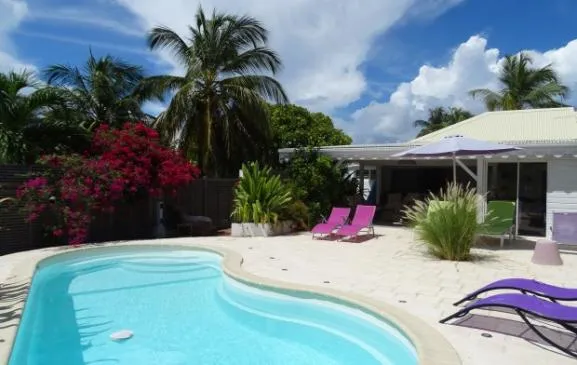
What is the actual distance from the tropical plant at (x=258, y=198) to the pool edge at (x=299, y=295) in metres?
2.72

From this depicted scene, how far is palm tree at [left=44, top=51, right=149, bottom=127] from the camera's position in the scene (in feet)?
65.6

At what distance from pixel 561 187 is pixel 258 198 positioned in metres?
8.80

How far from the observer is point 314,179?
54.4ft

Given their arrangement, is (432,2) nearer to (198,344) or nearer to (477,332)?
(477,332)

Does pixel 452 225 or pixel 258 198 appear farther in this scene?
pixel 258 198

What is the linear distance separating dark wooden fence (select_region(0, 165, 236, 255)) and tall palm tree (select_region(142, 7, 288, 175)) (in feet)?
11.4

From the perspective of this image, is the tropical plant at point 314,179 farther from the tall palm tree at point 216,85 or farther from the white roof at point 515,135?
the tall palm tree at point 216,85

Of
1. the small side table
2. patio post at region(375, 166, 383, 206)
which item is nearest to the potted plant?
the small side table

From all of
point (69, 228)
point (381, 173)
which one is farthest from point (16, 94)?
point (381, 173)

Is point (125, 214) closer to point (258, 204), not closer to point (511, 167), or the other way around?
point (258, 204)

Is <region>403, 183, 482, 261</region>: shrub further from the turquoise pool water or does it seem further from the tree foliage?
the tree foliage

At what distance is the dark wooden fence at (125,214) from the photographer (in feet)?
38.7

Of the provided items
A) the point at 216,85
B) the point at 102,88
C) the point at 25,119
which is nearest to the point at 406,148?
the point at 216,85

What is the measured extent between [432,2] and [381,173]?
418 inches
